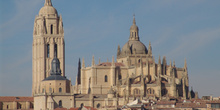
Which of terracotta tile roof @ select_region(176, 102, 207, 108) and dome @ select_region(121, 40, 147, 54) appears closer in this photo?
terracotta tile roof @ select_region(176, 102, 207, 108)

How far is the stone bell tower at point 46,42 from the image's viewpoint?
435 ft

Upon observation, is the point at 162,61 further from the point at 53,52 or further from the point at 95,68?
the point at 53,52

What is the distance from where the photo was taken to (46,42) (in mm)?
133500

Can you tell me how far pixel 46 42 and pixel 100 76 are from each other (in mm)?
17622

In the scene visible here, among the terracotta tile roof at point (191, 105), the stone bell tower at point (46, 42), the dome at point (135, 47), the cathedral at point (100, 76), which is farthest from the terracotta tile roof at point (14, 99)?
the terracotta tile roof at point (191, 105)

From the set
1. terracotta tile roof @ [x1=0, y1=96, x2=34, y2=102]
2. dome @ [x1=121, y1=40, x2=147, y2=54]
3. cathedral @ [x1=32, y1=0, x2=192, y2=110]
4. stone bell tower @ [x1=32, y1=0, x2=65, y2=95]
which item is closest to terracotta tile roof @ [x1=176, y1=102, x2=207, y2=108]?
cathedral @ [x1=32, y1=0, x2=192, y2=110]

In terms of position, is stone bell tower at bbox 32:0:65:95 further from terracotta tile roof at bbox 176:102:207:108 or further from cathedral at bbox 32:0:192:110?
terracotta tile roof at bbox 176:102:207:108

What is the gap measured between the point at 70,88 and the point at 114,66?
1219 cm

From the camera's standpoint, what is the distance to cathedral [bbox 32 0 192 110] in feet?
368

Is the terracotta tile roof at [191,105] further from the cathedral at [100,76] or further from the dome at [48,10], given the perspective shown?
the dome at [48,10]

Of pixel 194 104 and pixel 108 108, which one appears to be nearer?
pixel 194 104

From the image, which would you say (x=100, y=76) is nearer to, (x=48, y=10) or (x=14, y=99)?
(x=14, y=99)

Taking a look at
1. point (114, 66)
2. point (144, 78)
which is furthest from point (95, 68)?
point (144, 78)

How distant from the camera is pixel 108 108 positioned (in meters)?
106
